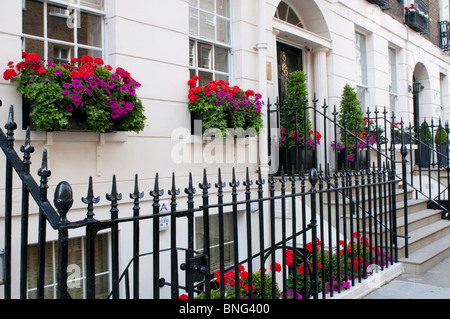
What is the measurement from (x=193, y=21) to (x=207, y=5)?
0.43 meters

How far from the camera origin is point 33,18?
404 cm

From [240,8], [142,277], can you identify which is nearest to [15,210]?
[142,277]

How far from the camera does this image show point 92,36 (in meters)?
4.54

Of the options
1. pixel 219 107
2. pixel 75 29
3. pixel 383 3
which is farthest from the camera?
pixel 383 3

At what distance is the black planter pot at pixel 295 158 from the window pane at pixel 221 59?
1.59 m

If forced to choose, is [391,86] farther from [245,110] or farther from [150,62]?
[150,62]

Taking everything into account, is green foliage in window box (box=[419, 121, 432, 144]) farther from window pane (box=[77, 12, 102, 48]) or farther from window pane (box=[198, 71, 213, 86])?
window pane (box=[77, 12, 102, 48])

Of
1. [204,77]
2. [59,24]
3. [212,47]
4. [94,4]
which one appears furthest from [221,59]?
[59,24]

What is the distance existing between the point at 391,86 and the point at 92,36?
27.9 ft

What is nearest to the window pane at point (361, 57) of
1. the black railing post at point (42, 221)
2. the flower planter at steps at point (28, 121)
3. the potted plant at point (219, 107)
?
the potted plant at point (219, 107)

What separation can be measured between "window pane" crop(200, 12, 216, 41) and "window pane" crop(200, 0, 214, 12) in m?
0.09

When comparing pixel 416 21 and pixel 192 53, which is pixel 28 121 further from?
pixel 416 21

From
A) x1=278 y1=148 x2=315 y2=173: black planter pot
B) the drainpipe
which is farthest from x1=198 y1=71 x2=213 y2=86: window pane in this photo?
x1=278 y1=148 x2=315 y2=173: black planter pot

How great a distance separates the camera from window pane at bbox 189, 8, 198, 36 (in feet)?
18.4
